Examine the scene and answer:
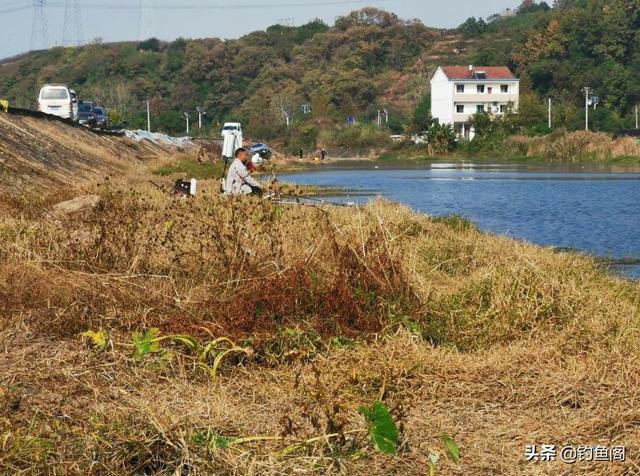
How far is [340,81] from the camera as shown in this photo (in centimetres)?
13038

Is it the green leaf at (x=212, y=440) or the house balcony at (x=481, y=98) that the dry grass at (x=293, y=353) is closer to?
the green leaf at (x=212, y=440)

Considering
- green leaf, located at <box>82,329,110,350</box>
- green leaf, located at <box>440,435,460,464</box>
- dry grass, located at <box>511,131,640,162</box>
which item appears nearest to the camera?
green leaf, located at <box>440,435,460,464</box>

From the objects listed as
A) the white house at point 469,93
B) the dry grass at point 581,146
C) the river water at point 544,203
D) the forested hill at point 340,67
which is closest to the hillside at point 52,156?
the river water at point 544,203

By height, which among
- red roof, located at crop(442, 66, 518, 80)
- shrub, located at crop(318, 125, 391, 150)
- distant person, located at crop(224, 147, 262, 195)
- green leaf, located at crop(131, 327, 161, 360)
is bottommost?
green leaf, located at crop(131, 327, 161, 360)

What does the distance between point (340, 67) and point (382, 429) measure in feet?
452

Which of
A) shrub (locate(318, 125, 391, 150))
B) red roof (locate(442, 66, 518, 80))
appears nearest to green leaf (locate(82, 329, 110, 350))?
shrub (locate(318, 125, 391, 150))

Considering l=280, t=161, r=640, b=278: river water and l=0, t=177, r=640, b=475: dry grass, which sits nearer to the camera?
l=0, t=177, r=640, b=475: dry grass

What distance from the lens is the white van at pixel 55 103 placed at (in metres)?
46.1

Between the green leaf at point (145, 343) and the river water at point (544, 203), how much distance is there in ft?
33.5

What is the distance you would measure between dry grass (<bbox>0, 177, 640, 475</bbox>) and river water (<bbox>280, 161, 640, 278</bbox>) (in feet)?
24.7

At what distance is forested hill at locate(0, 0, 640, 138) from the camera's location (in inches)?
4326

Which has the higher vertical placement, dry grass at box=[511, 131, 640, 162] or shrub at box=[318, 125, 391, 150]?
shrub at box=[318, 125, 391, 150]

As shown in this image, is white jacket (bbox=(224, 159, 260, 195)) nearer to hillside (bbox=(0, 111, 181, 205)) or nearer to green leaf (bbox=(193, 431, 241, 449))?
hillside (bbox=(0, 111, 181, 205))

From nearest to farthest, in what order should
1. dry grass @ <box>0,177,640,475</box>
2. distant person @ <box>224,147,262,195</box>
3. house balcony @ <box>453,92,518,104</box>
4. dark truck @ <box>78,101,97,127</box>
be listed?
dry grass @ <box>0,177,640,475</box> < distant person @ <box>224,147,262,195</box> < dark truck @ <box>78,101,97,127</box> < house balcony @ <box>453,92,518,104</box>
